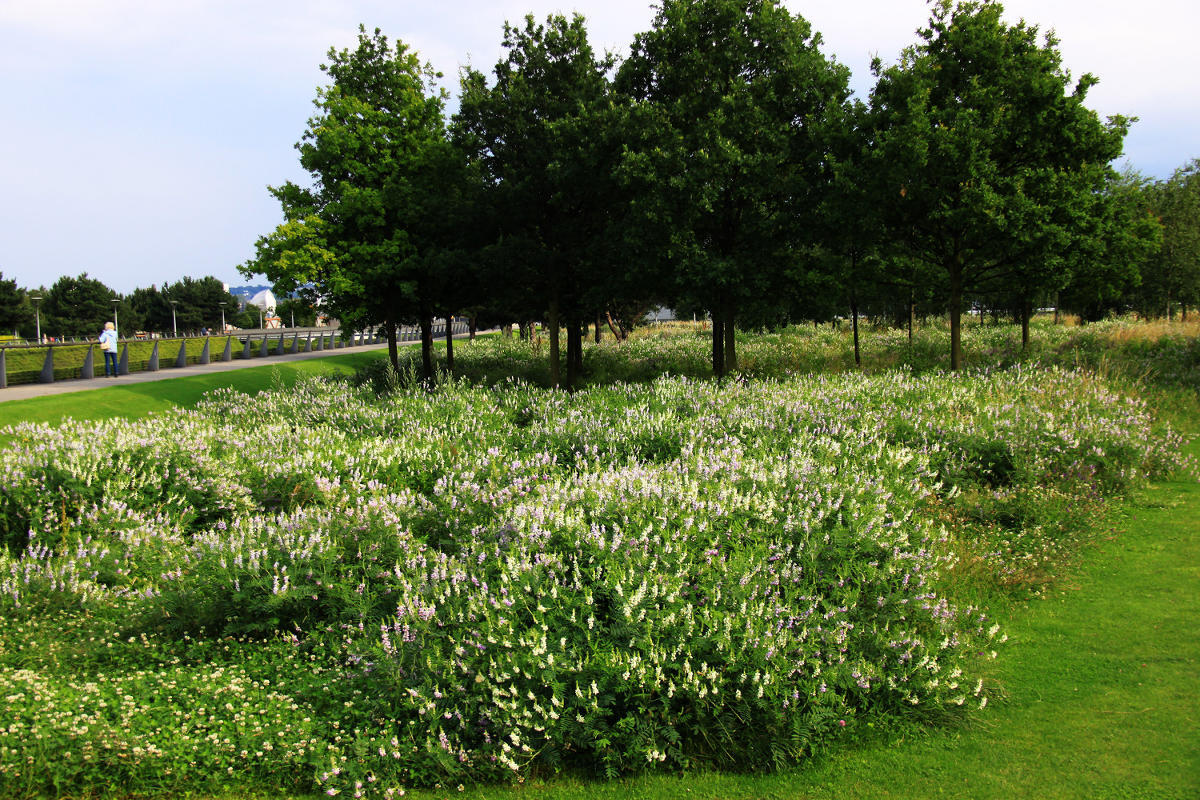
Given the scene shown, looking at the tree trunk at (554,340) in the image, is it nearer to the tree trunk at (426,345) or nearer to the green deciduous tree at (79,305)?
the tree trunk at (426,345)

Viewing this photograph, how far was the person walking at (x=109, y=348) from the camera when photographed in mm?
26078

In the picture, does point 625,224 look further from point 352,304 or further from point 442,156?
point 352,304

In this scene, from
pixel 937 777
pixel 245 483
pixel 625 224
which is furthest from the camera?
pixel 625 224

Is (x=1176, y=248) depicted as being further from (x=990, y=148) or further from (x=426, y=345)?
(x=426, y=345)

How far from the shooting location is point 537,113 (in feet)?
73.8

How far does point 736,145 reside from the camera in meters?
20.2

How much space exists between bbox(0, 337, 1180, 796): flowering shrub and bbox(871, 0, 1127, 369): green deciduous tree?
1157 cm

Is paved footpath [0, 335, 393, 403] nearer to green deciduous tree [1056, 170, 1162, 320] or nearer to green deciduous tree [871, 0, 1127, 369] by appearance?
green deciduous tree [871, 0, 1127, 369]

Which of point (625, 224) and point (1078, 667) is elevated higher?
point (625, 224)

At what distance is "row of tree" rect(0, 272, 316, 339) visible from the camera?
271ft

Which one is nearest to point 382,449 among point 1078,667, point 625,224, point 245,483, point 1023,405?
point 245,483

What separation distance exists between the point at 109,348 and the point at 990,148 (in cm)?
2934

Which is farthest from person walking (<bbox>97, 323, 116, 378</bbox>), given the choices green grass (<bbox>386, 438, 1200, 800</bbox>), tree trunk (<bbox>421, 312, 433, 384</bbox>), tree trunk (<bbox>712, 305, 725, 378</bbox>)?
green grass (<bbox>386, 438, 1200, 800</bbox>)

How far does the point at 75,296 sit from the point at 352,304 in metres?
97.3
